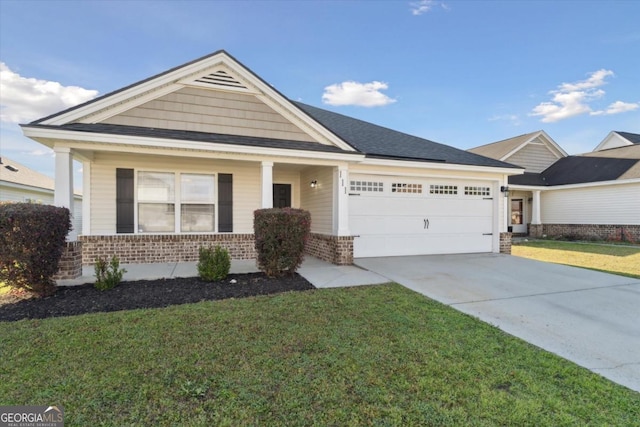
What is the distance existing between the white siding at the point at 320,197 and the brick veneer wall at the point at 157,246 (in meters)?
2.23

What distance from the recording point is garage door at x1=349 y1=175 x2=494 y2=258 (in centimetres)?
945

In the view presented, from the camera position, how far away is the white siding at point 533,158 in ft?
67.3

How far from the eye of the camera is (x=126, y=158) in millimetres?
8430

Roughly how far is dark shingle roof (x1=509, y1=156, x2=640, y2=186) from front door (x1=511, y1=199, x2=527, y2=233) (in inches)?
64.0

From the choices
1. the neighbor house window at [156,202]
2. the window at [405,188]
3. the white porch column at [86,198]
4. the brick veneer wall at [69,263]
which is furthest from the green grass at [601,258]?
the white porch column at [86,198]

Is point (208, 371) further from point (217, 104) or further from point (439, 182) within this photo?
point (439, 182)

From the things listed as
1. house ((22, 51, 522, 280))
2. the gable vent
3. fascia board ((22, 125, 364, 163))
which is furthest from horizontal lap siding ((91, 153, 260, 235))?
the gable vent

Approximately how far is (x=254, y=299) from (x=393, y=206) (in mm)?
5970

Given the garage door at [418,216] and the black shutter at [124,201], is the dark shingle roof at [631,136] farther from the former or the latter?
the black shutter at [124,201]

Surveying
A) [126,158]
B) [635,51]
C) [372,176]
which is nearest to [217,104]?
[126,158]

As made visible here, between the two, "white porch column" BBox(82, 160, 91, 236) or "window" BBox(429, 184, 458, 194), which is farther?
"window" BBox(429, 184, 458, 194)

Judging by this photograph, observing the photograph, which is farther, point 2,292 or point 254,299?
point 2,292

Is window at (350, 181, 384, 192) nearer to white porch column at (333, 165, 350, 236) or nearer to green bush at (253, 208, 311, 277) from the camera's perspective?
white porch column at (333, 165, 350, 236)

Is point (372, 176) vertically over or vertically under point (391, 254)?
over
